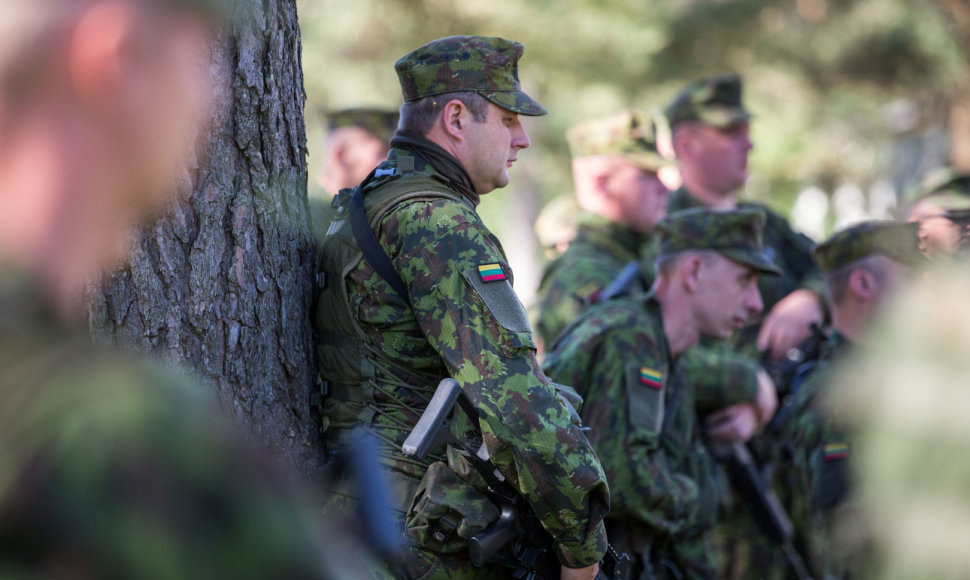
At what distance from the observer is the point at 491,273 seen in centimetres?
241

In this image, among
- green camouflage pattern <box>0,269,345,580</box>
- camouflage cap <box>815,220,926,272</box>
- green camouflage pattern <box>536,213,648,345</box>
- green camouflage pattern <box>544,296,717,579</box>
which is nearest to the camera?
green camouflage pattern <box>0,269,345,580</box>

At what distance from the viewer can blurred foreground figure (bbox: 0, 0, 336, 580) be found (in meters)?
0.86

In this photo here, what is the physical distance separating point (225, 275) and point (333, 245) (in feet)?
1.06

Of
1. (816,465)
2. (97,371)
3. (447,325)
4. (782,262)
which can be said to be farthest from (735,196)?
(97,371)

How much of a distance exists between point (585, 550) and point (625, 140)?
3.32 meters

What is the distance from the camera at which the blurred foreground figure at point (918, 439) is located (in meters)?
1.22

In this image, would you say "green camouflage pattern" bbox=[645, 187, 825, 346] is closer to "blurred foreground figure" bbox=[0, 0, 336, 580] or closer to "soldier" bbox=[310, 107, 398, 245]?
"soldier" bbox=[310, 107, 398, 245]

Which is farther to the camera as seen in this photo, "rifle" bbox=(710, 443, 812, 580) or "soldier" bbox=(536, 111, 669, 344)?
"soldier" bbox=(536, 111, 669, 344)

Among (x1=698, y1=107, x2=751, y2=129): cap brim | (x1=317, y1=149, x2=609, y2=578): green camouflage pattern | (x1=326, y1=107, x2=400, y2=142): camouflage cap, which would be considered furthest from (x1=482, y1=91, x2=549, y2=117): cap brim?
(x1=698, y1=107, x2=751, y2=129): cap brim

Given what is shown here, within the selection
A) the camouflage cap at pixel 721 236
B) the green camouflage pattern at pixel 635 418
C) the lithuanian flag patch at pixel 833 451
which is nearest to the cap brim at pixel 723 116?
the camouflage cap at pixel 721 236

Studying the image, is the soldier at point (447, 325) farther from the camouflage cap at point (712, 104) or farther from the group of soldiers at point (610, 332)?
the camouflage cap at point (712, 104)

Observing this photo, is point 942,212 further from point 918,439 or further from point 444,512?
point 918,439

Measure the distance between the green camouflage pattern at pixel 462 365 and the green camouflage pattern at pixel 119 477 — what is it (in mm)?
1414

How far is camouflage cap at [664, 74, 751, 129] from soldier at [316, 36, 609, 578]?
12.1ft
